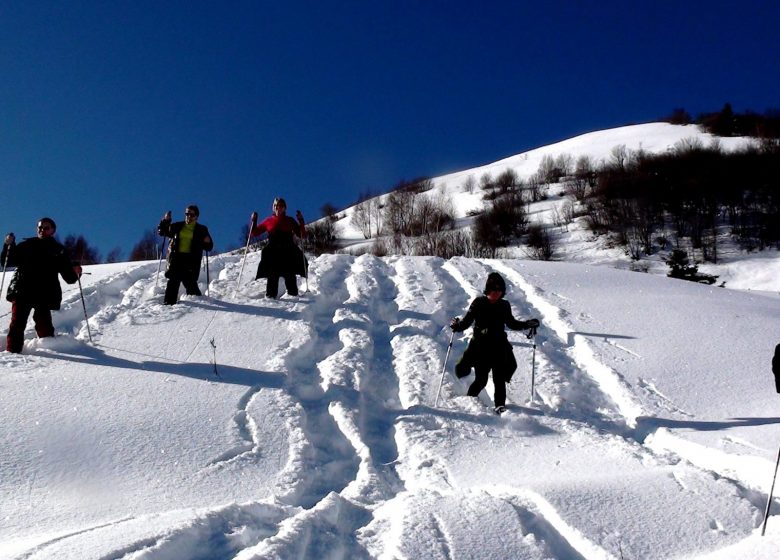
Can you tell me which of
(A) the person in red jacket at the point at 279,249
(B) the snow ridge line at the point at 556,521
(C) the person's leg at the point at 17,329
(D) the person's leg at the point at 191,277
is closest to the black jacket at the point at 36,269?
(C) the person's leg at the point at 17,329

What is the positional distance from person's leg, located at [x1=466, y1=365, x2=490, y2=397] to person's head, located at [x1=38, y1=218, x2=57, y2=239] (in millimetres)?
5313

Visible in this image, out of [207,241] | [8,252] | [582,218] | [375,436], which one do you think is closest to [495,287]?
[375,436]

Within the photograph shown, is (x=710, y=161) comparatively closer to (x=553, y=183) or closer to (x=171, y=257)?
(x=553, y=183)

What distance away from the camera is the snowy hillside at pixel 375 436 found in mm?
3574

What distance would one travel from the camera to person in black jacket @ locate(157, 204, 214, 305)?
9.21m

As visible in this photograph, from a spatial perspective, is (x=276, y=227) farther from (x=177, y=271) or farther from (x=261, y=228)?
(x=177, y=271)

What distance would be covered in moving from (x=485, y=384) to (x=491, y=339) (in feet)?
1.59

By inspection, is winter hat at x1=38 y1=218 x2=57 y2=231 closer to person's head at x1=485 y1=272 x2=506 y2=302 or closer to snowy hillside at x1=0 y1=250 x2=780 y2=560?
snowy hillside at x1=0 y1=250 x2=780 y2=560

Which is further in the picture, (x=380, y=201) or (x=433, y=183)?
(x=433, y=183)

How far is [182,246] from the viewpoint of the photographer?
9.23 meters

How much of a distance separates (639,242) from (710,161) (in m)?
8.34

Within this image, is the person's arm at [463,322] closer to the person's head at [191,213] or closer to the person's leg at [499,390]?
the person's leg at [499,390]

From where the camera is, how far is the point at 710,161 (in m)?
33.6

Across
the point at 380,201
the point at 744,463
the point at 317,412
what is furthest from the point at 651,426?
the point at 380,201
